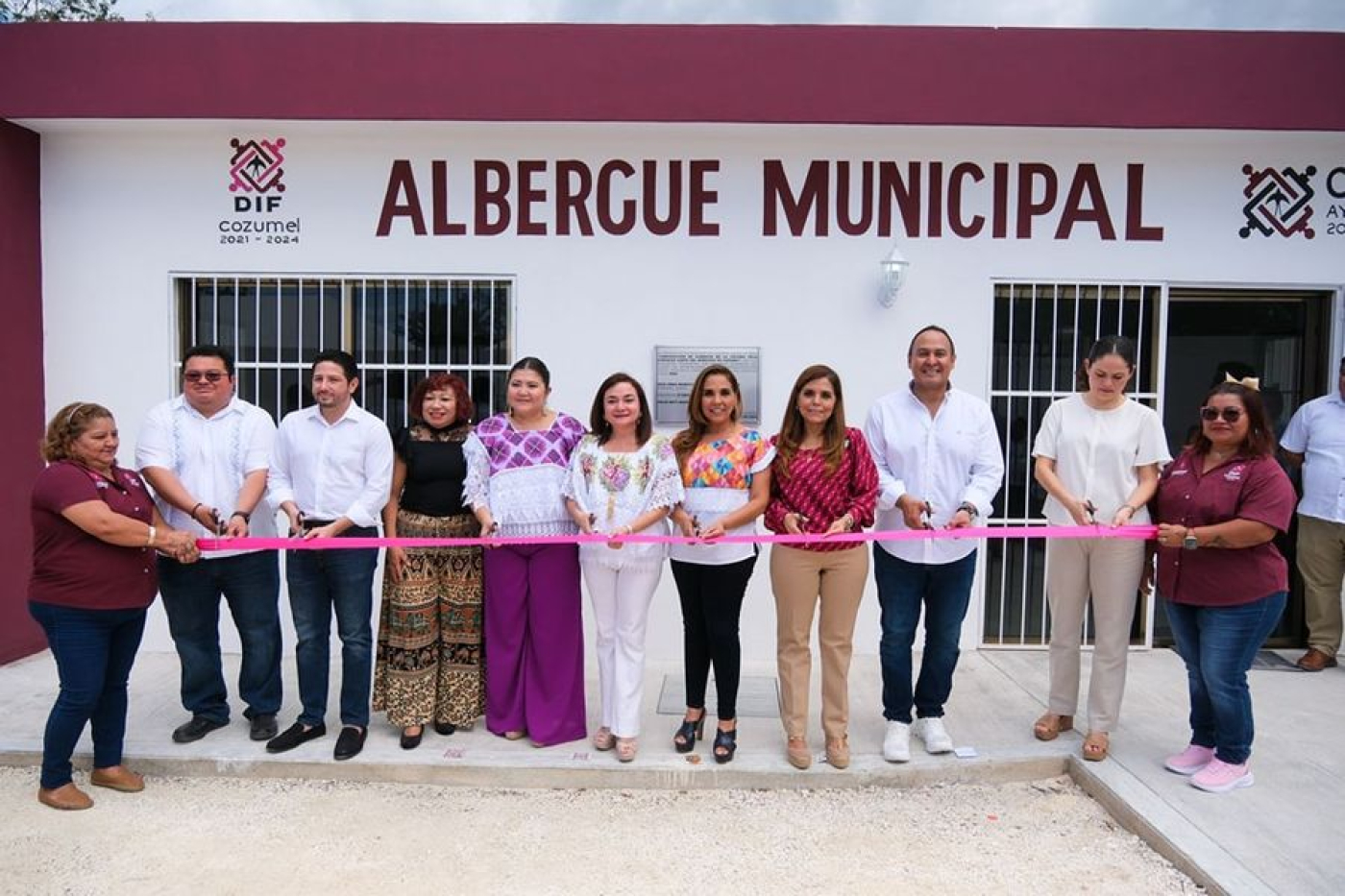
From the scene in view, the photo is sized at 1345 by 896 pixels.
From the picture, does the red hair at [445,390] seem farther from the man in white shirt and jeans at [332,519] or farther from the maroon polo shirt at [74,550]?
the maroon polo shirt at [74,550]

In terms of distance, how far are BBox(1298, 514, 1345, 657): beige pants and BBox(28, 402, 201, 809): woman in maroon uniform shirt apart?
19.5 ft

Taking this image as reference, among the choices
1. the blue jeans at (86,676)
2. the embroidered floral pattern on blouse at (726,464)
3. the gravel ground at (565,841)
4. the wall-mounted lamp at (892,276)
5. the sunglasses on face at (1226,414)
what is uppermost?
the wall-mounted lamp at (892,276)

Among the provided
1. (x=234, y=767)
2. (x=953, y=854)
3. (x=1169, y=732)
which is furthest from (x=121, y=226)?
(x=1169, y=732)

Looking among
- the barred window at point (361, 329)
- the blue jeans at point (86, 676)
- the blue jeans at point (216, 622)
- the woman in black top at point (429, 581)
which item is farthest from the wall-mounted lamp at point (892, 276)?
the blue jeans at point (86, 676)

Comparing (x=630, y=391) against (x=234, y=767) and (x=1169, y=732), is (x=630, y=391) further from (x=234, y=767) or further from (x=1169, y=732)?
(x=1169, y=732)

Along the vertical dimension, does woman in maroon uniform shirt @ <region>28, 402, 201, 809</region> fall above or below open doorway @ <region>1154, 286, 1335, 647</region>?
below

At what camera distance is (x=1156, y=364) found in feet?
17.9

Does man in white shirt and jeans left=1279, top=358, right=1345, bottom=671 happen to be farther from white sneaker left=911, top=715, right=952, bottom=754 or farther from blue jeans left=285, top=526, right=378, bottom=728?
blue jeans left=285, top=526, right=378, bottom=728

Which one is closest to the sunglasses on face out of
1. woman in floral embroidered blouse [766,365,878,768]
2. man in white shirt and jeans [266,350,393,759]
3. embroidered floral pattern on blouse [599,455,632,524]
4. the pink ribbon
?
the pink ribbon

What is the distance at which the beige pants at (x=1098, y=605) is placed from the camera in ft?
12.3

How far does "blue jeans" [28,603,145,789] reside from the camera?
3.32 meters

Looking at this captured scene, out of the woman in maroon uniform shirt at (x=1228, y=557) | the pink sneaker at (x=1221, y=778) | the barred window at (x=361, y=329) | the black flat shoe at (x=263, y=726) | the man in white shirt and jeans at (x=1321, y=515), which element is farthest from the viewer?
the barred window at (x=361, y=329)

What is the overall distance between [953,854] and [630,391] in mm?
2137

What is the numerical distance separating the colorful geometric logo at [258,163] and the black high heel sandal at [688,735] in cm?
395
